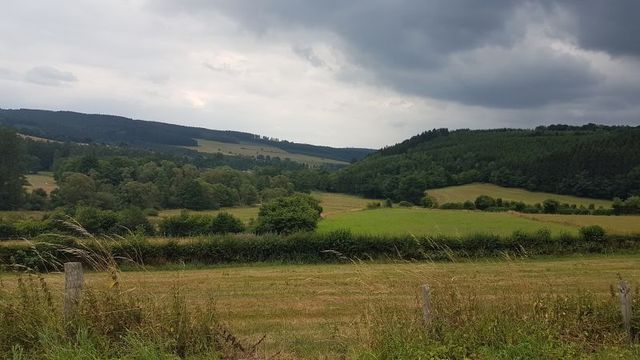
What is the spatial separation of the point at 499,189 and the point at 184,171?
67.2 meters

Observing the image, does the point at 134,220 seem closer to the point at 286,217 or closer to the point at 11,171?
the point at 286,217

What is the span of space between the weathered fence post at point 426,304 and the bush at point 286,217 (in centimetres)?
5185

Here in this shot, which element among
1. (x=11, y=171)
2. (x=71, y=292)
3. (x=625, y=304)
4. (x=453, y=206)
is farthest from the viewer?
(x=11, y=171)

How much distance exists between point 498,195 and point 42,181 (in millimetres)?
93737

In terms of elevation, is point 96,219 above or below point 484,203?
below

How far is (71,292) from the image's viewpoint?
21.7 feet

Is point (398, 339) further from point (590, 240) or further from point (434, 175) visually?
point (434, 175)

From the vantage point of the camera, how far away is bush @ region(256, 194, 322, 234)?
59953 millimetres

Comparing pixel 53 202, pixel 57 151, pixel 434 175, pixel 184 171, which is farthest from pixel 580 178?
pixel 57 151

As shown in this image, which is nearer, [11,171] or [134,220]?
[134,220]

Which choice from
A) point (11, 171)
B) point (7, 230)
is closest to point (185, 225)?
point (7, 230)

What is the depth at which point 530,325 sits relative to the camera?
23.7 ft

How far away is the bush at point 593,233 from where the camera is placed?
43.1 metres

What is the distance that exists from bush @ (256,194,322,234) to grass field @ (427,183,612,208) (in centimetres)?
3806
